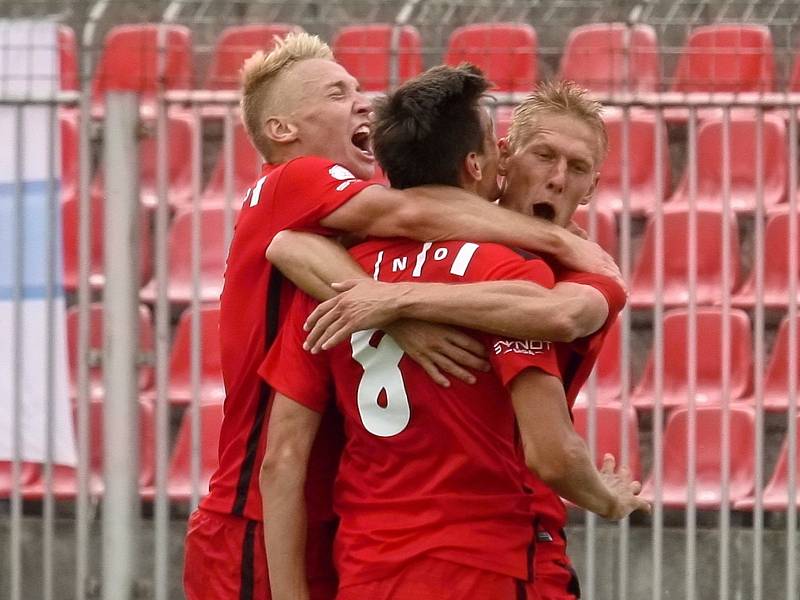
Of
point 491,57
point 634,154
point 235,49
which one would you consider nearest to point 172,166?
Result: point 235,49

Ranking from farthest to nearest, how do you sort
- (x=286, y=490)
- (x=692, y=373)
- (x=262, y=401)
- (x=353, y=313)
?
(x=692, y=373)
(x=262, y=401)
(x=286, y=490)
(x=353, y=313)

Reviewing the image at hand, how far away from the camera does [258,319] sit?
279 centimetres

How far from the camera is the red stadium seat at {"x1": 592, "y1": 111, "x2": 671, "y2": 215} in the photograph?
15.5 ft

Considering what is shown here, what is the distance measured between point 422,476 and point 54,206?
2638 millimetres

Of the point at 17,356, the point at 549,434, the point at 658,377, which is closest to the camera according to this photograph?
the point at 549,434

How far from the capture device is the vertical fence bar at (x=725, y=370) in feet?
15.1

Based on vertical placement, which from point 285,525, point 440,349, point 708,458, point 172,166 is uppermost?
point 172,166

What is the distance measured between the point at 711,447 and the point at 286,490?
8.26 ft

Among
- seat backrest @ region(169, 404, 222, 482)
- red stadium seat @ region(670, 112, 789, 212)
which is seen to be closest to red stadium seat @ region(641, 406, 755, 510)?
red stadium seat @ region(670, 112, 789, 212)

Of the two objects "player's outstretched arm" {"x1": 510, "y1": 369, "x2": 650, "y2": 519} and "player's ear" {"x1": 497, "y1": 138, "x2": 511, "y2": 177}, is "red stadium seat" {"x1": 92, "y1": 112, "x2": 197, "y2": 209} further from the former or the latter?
"player's outstretched arm" {"x1": 510, "y1": 369, "x2": 650, "y2": 519}

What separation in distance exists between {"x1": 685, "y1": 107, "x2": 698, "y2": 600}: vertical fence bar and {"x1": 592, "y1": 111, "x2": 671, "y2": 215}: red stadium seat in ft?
0.33

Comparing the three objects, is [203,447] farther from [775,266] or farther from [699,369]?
[775,266]

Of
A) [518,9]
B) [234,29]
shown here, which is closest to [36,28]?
[234,29]

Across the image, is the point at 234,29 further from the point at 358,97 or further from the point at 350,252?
the point at 350,252
